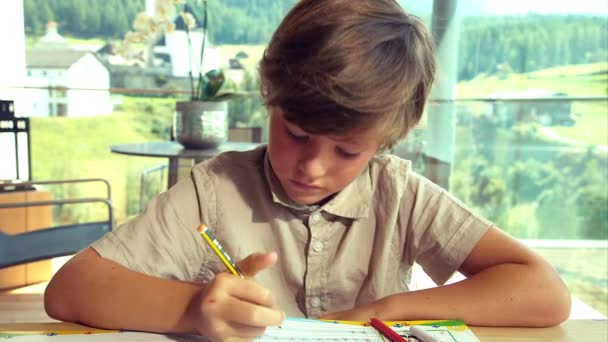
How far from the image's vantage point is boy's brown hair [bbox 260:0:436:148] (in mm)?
767

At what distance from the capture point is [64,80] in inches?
132

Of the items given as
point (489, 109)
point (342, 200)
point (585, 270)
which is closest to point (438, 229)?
point (342, 200)

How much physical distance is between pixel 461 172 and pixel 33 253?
237 centimetres

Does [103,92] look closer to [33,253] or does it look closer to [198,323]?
[33,253]

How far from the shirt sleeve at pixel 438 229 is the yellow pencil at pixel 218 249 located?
38 cm

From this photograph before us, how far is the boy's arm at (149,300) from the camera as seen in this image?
0.63 m

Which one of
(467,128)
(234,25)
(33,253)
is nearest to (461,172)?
(467,128)

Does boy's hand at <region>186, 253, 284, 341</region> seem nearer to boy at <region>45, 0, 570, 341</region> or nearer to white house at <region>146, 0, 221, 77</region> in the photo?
boy at <region>45, 0, 570, 341</region>

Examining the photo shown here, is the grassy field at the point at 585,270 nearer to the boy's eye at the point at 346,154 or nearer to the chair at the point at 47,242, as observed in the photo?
the chair at the point at 47,242

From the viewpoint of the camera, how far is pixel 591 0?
3.34 metres

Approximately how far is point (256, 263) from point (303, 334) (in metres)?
0.10

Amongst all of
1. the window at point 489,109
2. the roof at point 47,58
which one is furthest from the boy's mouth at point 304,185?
the roof at point 47,58

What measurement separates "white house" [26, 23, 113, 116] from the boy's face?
2698 mm

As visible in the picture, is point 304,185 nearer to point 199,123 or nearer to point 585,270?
point 199,123
